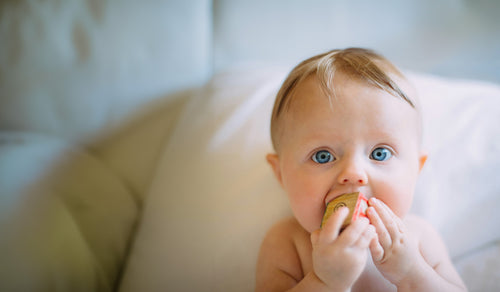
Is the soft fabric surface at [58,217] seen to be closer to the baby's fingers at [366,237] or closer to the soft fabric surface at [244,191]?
the soft fabric surface at [244,191]

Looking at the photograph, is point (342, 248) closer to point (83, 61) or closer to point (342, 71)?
point (342, 71)

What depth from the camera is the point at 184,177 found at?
3.63 feet

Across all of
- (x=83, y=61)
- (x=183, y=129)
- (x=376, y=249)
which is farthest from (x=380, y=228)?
(x=83, y=61)

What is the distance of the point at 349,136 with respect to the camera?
73 centimetres

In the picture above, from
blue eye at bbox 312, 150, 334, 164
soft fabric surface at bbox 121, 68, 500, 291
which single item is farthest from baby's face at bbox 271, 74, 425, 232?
soft fabric surface at bbox 121, 68, 500, 291

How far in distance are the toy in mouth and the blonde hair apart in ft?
0.65

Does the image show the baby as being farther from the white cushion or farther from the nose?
the white cushion

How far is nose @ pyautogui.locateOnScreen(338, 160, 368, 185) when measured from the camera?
2.28ft

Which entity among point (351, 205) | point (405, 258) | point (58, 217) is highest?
point (351, 205)

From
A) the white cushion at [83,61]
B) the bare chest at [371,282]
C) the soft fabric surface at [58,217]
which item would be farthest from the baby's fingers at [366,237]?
the white cushion at [83,61]

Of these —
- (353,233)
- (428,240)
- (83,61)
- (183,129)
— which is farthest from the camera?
(83,61)

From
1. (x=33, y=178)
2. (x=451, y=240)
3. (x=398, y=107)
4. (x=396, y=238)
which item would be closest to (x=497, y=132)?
(x=451, y=240)

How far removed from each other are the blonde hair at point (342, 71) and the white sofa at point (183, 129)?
28cm

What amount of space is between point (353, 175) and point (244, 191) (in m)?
0.42
